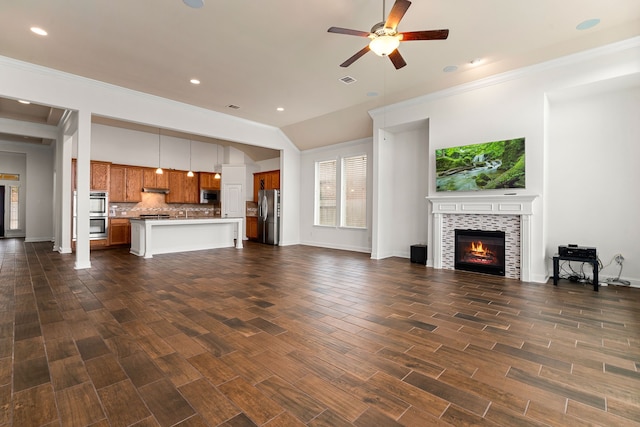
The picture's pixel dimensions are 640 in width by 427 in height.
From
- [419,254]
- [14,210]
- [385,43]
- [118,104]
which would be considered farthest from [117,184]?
[385,43]

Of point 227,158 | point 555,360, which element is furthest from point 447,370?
point 227,158

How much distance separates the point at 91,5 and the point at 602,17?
5.91 metres

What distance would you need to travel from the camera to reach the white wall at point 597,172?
4.32m

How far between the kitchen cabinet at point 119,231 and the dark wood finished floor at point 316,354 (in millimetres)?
4148

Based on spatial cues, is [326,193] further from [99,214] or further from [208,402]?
[208,402]

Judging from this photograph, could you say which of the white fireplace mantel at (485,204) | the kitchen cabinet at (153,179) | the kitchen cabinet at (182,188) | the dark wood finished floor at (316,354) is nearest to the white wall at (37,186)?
the kitchen cabinet at (153,179)

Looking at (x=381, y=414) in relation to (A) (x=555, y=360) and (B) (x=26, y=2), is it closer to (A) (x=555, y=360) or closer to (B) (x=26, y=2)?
(A) (x=555, y=360)

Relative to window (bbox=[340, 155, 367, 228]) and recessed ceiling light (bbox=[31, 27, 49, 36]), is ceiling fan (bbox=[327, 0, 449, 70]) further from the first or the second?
window (bbox=[340, 155, 367, 228])

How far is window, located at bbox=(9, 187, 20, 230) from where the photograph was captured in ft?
35.9

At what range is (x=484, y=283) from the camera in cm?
448

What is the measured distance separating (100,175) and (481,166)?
9.13 meters

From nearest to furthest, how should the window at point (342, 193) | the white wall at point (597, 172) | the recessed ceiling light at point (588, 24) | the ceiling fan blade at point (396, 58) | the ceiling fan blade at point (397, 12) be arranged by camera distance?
the ceiling fan blade at point (397, 12) → the ceiling fan blade at point (396, 58) → the recessed ceiling light at point (588, 24) → the white wall at point (597, 172) → the window at point (342, 193)

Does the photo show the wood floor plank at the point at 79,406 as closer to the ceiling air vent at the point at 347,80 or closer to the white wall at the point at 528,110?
the ceiling air vent at the point at 347,80

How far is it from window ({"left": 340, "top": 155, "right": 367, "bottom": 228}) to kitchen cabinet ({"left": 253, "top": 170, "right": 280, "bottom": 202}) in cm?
258
